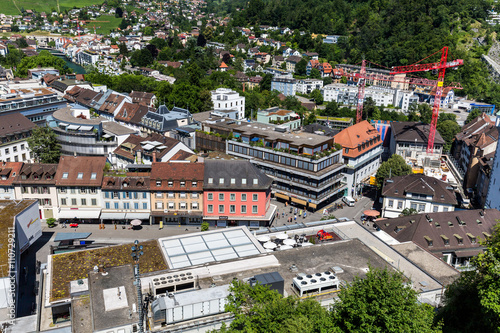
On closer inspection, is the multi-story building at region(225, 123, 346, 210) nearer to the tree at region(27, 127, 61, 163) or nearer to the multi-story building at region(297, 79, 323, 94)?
the tree at region(27, 127, 61, 163)

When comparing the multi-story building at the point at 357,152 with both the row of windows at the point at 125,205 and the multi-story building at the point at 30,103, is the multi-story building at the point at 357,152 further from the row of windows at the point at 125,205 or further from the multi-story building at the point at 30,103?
the multi-story building at the point at 30,103

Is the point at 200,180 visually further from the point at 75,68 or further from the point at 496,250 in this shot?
the point at 75,68

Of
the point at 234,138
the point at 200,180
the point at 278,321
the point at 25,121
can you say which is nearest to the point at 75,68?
the point at 25,121

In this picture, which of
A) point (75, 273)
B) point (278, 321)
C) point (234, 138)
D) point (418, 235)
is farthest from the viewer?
point (234, 138)

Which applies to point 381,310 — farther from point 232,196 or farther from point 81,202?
point 81,202

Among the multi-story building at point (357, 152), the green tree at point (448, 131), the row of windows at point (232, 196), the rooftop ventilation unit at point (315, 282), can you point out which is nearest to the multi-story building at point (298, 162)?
the multi-story building at point (357, 152)

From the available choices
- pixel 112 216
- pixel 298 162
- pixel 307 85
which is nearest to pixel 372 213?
pixel 298 162

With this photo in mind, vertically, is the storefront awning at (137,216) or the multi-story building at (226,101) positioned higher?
the multi-story building at (226,101)
